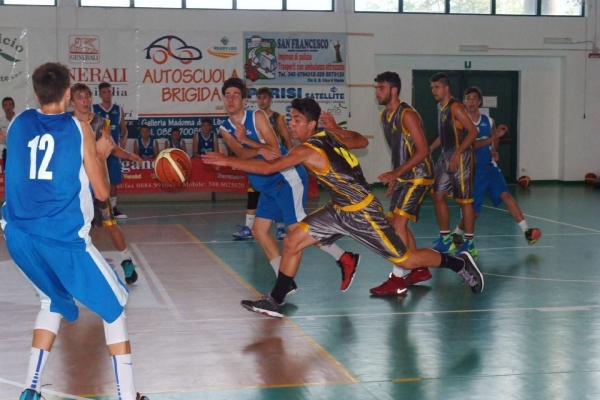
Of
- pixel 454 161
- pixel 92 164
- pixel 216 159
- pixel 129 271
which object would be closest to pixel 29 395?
pixel 92 164

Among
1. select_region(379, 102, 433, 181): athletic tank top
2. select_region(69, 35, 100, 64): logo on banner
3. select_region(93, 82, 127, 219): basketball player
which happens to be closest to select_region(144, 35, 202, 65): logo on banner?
select_region(69, 35, 100, 64): logo on banner

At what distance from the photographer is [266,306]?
280 inches

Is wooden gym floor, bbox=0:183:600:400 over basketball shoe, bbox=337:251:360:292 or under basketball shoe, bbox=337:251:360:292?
under

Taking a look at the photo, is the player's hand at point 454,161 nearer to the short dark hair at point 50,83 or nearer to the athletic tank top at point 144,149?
the short dark hair at point 50,83

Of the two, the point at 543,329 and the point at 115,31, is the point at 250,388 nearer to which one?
the point at 543,329

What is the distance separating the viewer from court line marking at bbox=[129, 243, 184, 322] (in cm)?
726

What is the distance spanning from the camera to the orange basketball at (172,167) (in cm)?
812

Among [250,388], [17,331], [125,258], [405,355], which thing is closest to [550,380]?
[405,355]

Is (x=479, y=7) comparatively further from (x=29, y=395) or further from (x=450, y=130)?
(x=29, y=395)

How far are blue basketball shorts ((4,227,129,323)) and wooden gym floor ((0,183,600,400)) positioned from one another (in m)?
0.82

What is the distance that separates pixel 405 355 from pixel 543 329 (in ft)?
4.52

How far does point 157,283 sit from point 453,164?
358cm

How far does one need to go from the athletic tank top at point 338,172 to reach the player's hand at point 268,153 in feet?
2.79

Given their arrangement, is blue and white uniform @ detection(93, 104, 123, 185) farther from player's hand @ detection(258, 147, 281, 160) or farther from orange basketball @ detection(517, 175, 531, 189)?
orange basketball @ detection(517, 175, 531, 189)
